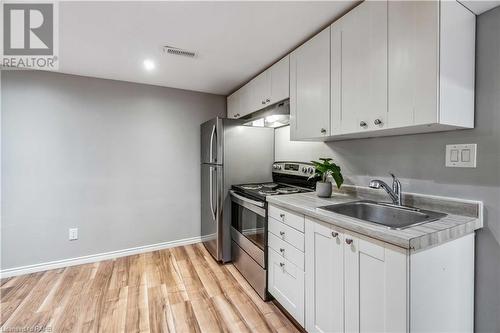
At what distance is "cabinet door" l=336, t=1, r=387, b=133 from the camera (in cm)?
134

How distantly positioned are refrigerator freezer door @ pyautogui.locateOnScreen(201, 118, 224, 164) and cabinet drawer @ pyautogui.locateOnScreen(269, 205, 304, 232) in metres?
1.00

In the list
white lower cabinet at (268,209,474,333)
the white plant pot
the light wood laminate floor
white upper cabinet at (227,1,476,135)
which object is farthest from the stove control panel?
the light wood laminate floor

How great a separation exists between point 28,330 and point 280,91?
271 centimetres

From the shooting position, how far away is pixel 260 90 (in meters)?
2.56

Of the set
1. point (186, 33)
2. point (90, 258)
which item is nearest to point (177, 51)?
point (186, 33)

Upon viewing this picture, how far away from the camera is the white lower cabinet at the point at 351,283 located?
3.42ft

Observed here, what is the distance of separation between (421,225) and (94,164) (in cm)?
318

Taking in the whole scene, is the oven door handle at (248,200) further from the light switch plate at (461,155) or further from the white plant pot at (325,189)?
the light switch plate at (461,155)

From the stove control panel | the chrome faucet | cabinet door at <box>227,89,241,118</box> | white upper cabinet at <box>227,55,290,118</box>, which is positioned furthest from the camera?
cabinet door at <box>227,89,241,118</box>

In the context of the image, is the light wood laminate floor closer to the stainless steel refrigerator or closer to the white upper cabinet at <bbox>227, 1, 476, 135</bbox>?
the stainless steel refrigerator

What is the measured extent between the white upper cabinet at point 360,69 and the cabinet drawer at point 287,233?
2.48 feet

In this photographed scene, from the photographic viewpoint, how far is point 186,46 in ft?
6.77

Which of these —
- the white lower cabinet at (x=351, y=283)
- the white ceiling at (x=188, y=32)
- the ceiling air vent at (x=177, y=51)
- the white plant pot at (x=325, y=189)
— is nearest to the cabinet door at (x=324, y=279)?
the white lower cabinet at (x=351, y=283)

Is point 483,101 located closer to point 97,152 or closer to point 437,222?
point 437,222
